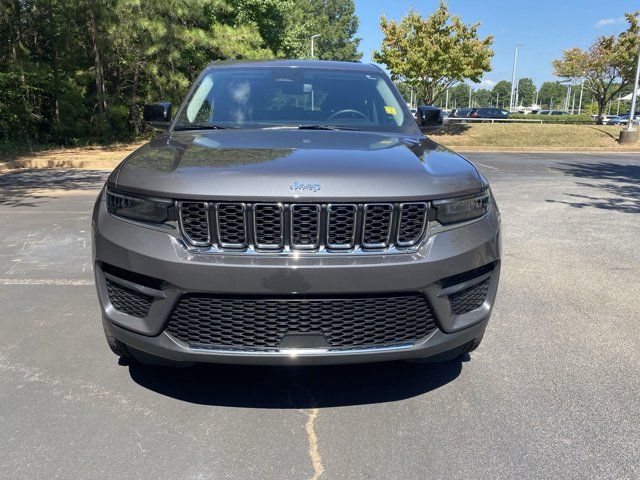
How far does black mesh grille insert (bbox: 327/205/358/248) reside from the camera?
2.36 metres

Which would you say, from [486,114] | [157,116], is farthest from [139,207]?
[486,114]

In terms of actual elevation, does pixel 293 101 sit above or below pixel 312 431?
above

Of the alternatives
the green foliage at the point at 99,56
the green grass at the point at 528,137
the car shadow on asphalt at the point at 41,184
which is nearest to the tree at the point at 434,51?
the green grass at the point at 528,137

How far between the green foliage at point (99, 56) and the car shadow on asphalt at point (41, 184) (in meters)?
6.30

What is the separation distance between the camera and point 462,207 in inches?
102

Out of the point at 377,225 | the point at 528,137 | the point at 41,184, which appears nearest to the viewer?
the point at 377,225

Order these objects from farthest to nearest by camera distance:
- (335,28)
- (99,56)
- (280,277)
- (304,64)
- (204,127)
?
(335,28), (99,56), (304,64), (204,127), (280,277)

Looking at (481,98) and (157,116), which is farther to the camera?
(481,98)

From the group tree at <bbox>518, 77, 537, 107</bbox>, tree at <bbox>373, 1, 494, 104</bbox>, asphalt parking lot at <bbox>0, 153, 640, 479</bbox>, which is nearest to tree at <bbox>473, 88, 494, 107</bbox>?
tree at <bbox>518, 77, 537, 107</bbox>

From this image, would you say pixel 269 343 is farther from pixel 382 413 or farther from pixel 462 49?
pixel 462 49

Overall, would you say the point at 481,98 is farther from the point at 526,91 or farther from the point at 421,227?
the point at 421,227

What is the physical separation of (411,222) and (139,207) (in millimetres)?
1259

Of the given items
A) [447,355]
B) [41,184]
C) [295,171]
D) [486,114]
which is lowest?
[41,184]

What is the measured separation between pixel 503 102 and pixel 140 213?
131 meters
